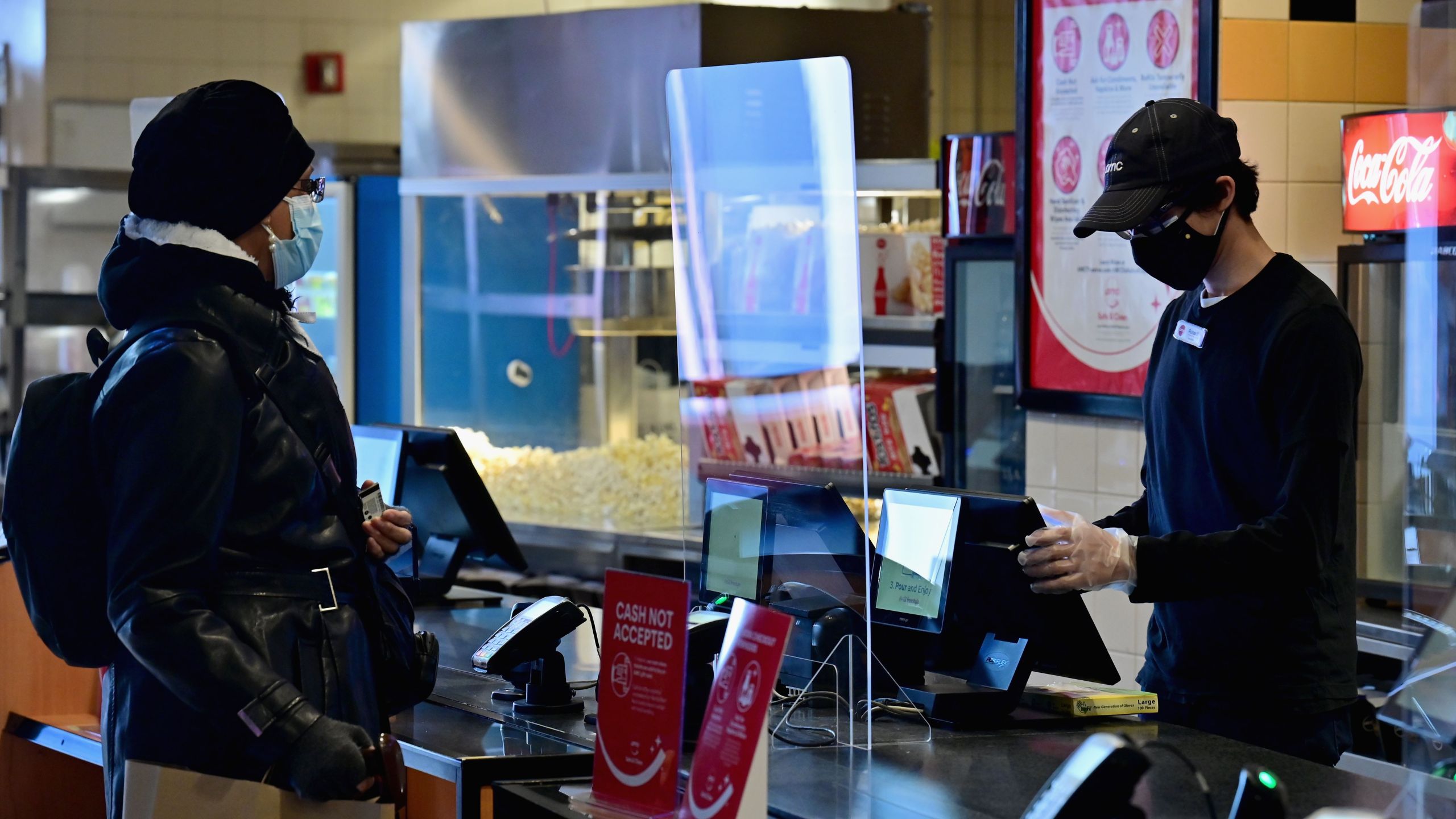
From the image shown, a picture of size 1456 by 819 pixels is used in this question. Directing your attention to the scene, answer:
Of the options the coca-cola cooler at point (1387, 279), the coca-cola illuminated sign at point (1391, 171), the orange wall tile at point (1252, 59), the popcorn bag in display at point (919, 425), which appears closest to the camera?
the coca-cola cooler at point (1387, 279)

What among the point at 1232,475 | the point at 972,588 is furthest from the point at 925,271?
the point at 972,588

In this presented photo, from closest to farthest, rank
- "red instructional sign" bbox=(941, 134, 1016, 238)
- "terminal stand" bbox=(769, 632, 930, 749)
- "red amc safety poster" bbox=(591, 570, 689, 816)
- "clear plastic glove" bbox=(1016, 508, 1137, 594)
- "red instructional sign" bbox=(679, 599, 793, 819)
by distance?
"red instructional sign" bbox=(679, 599, 793, 819) < "red amc safety poster" bbox=(591, 570, 689, 816) < "terminal stand" bbox=(769, 632, 930, 749) < "clear plastic glove" bbox=(1016, 508, 1137, 594) < "red instructional sign" bbox=(941, 134, 1016, 238)

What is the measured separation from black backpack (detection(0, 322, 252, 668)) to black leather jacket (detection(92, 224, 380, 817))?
1.1 inches

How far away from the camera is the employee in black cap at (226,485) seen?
178 centimetres

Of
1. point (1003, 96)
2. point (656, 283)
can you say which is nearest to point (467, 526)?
point (656, 283)

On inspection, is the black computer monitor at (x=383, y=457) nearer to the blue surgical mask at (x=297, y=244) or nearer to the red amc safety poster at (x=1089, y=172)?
the blue surgical mask at (x=297, y=244)

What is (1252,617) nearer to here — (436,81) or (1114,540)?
(1114,540)

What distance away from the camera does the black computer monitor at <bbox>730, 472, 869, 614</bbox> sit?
2.11 metres

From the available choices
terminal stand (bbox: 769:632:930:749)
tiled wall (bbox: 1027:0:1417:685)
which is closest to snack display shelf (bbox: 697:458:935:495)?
terminal stand (bbox: 769:632:930:749)

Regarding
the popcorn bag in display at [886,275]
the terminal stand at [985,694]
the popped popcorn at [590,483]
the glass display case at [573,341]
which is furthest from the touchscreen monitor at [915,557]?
the popped popcorn at [590,483]

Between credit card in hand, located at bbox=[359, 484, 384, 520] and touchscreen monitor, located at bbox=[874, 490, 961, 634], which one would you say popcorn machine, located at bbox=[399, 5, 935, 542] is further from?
credit card in hand, located at bbox=[359, 484, 384, 520]

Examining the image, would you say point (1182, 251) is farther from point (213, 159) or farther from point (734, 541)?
point (213, 159)

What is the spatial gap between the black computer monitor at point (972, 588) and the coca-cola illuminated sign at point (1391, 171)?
1.34 meters

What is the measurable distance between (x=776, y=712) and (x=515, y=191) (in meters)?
3.43
